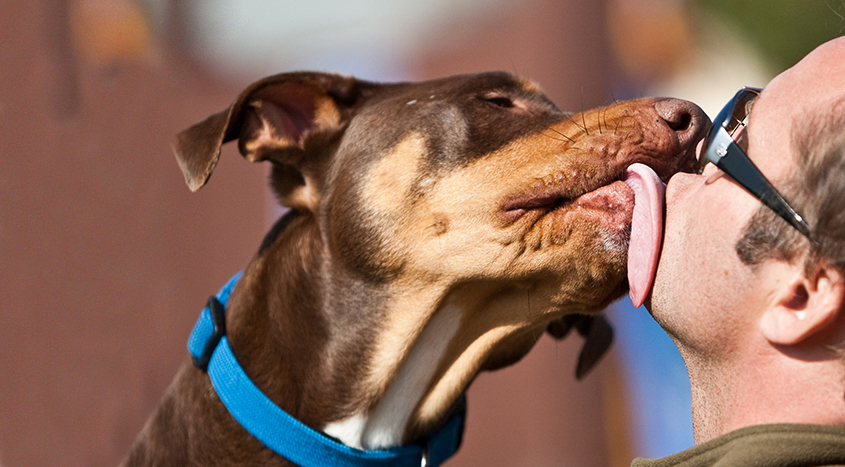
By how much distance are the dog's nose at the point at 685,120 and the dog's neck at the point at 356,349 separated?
1.05m

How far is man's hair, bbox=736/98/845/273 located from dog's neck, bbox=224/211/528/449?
50.9 inches

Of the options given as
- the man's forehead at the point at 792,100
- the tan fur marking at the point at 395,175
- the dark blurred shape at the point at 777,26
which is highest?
the man's forehead at the point at 792,100

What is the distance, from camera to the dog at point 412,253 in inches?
100

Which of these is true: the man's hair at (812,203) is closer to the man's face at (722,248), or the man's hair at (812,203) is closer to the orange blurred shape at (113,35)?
the man's face at (722,248)

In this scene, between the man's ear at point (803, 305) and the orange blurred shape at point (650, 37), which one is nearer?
the man's ear at point (803, 305)

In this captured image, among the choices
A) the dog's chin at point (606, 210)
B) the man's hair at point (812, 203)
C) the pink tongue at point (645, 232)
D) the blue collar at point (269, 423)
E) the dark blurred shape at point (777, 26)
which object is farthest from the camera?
the dark blurred shape at point (777, 26)

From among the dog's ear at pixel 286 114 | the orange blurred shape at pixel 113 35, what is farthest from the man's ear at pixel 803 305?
the orange blurred shape at pixel 113 35

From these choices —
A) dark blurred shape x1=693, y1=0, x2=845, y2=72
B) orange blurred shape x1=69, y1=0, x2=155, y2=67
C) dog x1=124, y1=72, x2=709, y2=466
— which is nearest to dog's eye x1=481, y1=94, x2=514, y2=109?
dog x1=124, y1=72, x2=709, y2=466

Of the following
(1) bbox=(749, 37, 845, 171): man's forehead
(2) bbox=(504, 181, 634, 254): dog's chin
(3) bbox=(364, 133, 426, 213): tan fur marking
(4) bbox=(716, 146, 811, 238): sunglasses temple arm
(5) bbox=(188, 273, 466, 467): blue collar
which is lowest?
(5) bbox=(188, 273, 466, 467): blue collar

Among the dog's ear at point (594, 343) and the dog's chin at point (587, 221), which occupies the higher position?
the dog's chin at point (587, 221)

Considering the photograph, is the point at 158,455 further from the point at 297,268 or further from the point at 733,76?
the point at 733,76

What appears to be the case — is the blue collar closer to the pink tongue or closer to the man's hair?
the pink tongue

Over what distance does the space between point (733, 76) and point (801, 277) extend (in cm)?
769

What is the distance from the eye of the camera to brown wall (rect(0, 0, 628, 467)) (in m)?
→ 4.64
